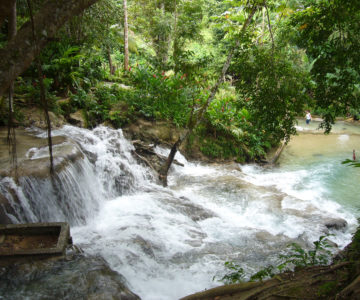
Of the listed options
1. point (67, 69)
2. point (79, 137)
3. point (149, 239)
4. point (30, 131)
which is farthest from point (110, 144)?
point (149, 239)

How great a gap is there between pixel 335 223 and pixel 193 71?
5.59 m

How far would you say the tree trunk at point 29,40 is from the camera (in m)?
2.60

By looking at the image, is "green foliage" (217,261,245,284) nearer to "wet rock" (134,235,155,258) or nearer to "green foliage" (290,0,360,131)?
"wet rock" (134,235,155,258)

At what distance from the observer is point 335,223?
285 inches

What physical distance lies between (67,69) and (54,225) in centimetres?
720

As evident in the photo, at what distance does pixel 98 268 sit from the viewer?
457 centimetres

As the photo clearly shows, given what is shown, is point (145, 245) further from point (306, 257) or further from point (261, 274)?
point (306, 257)

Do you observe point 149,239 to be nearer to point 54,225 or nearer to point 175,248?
point 175,248

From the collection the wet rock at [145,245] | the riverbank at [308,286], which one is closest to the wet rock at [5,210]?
the wet rock at [145,245]

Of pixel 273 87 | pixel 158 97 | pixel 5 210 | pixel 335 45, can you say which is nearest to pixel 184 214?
pixel 273 87

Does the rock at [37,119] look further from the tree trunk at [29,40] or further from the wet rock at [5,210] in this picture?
the tree trunk at [29,40]

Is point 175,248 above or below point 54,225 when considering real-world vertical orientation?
below

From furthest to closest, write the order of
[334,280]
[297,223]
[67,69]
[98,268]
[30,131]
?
[67,69], [30,131], [297,223], [98,268], [334,280]

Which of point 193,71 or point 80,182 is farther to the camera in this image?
point 193,71
